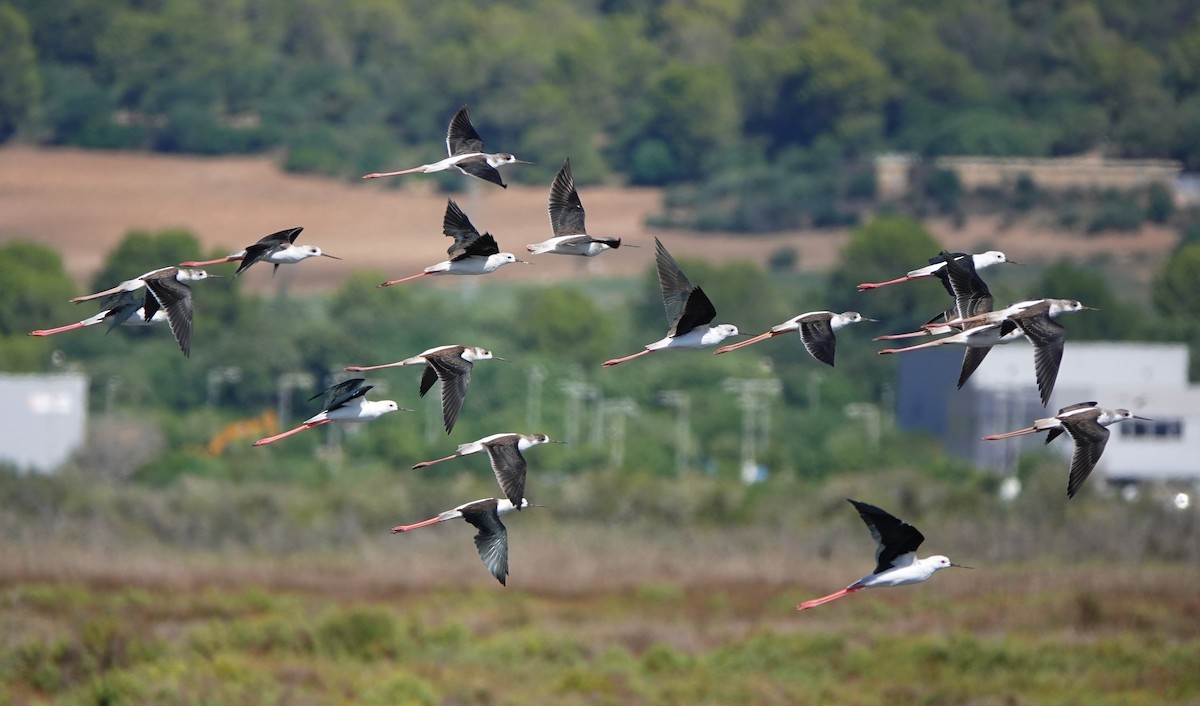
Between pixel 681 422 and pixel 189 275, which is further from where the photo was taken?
pixel 681 422

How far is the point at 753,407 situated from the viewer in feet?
340

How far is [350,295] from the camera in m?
129

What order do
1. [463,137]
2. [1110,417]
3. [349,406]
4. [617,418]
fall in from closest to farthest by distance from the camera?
[1110,417]
[349,406]
[463,137]
[617,418]

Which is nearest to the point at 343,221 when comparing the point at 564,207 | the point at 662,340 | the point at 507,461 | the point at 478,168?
the point at 564,207

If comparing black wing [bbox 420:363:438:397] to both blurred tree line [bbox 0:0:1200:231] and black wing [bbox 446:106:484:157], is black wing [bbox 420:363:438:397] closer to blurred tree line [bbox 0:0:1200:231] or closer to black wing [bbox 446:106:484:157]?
black wing [bbox 446:106:484:157]

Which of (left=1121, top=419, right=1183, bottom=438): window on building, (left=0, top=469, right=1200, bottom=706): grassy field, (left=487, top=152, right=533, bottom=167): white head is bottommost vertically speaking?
(left=1121, top=419, right=1183, bottom=438): window on building

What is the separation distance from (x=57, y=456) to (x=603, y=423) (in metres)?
24.6

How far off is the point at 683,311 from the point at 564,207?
160 centimetres

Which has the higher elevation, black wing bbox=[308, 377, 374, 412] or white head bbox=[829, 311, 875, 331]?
white head bbox=[829, 311, 875, 331]

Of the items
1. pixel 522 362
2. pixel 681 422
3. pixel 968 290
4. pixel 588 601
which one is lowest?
pixel 681 422

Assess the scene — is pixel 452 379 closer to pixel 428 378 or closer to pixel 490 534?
pixel 428 378

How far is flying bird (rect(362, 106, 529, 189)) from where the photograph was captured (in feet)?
54.9

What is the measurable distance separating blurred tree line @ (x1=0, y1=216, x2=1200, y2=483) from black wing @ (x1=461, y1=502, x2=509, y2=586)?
6418 cm

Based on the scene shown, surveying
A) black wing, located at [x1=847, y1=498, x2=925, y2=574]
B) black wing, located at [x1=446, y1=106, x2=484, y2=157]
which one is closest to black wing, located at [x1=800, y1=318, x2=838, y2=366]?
black wing, located at [x1=847, y1=498, x2=925, y2=574]
